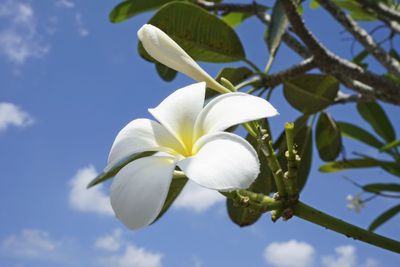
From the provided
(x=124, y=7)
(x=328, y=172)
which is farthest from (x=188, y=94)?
(x=328, y=172)

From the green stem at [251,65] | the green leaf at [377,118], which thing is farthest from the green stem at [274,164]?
the green leaf at [377,118]

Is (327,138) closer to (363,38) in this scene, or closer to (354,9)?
(363,38)

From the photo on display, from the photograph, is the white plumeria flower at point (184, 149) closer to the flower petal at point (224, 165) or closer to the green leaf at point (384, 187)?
the flower petal at point (224, 165)

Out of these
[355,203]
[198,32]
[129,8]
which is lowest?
[355,203]

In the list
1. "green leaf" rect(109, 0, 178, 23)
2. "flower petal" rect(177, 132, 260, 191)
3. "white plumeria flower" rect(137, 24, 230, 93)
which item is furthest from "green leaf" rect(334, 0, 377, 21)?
"flower petal" rect(177, 132, 260, 191)

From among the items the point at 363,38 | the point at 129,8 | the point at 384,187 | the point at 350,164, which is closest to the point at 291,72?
the point at 363,38

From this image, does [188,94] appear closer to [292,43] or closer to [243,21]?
[292,43]

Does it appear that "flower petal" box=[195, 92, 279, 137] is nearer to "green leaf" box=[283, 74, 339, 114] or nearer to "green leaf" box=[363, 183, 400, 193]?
"green leaf" box=[283, 74, 339, 114]
